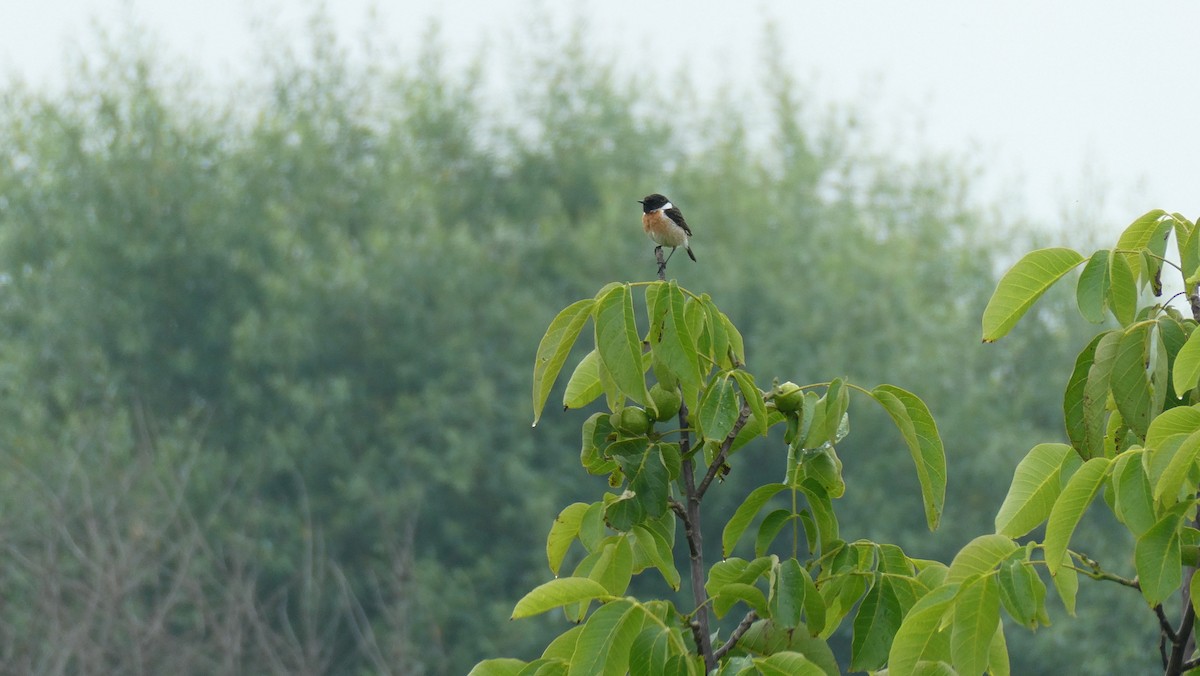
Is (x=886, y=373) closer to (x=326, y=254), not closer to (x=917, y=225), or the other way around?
(x=917, y=225)

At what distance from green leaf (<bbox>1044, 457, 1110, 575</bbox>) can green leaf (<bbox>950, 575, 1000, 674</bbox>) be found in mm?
79

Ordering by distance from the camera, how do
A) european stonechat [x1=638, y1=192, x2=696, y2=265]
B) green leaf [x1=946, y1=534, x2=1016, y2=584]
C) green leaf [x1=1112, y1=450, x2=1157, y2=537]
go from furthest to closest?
european stonechat [x1=638, y1=192, x2=696, y2=265]
green leaf [x1=946, y1=534, x2=1016, y2=584]
green leaf [x1=1112, y1=450, x2=1157, y2=537]

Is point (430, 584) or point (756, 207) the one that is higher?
point (756, 207)

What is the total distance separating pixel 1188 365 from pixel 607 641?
77 cm

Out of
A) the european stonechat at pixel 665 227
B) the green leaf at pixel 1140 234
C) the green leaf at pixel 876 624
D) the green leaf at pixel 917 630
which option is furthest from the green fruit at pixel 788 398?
the european stonechat at pixel 665 227

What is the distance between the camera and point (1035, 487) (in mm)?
1949

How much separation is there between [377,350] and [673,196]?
4671mm

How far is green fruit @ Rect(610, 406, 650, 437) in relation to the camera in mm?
1998

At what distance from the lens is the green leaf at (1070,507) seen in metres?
1.66

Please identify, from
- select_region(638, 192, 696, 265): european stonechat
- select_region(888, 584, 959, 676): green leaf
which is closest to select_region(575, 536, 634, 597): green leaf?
select_region(888, 584, 959, 676): green leaf

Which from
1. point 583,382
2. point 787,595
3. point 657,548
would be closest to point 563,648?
point 657,548

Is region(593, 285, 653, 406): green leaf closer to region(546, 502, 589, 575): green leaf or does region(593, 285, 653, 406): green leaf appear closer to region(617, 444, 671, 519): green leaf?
region(617, 444, 671, 519): green leaf

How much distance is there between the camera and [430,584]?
16.6 meters

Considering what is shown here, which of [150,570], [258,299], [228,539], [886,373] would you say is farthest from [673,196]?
[150,570]
